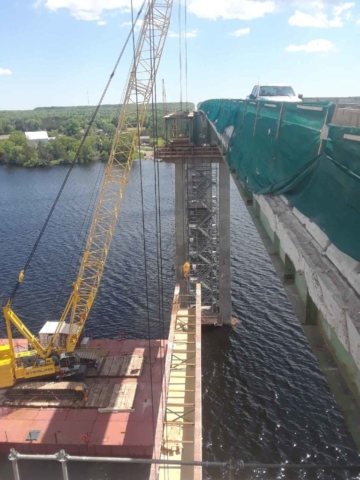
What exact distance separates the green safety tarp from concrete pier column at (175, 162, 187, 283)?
45.4 ft

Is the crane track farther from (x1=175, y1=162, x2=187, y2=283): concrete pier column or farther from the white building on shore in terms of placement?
the white building on shore

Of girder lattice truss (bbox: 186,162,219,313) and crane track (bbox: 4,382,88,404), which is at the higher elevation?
girder lattice truss (bbox: 186,162,219,313)

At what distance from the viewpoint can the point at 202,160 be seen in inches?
999

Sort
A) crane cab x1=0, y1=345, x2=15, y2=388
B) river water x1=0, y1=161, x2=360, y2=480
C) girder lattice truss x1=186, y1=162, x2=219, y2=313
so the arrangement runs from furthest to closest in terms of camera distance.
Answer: girder lattice truss x1=186, y1=162, x2=219, y2=313, crane cab x1=0, y1=345, x2=15, y2=388, river water x1=0, y1=161, x2=360, y2=480

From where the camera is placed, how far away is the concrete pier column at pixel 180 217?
2555 centimetres

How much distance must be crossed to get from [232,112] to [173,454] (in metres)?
12.5

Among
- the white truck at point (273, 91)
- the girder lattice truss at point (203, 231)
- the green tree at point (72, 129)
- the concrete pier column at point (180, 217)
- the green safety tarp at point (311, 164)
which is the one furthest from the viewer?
the green tree at point (72, 129)

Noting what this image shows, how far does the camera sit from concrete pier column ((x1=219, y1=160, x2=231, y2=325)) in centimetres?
2594

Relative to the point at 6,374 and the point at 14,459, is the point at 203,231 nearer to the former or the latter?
the point at 6,374

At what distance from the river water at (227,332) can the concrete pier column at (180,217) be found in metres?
4.76

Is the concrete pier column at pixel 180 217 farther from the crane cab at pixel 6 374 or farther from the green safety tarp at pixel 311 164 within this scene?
the green safety tarp at pixel 311 164

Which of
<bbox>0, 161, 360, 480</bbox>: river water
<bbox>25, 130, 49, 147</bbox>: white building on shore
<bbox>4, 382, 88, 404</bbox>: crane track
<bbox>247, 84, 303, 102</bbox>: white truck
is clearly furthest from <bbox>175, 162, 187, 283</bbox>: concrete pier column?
<bbox>25, 130, 49, 147</bbox>: white building on shore

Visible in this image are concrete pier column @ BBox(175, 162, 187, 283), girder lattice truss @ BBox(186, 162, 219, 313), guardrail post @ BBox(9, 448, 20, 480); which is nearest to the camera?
guardrail post @ BBox(9, 448, 20, 480)

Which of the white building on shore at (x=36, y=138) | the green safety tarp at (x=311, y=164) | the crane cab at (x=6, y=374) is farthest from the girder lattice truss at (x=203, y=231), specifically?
the white building on shore at (x=36, y=138)
